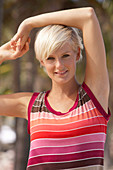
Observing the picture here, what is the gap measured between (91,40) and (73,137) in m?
0.64

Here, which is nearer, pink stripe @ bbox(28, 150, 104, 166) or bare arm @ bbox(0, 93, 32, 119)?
pink stripe @ bbox(28, 150, 104, 166)

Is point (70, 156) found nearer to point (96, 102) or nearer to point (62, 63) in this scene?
point (96, 102)

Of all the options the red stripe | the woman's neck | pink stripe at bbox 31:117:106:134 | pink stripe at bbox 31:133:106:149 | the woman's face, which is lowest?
pink stripe at bbox 31:133:106:149

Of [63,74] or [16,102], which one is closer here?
[63,74]

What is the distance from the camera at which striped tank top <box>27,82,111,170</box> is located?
2.24 metres

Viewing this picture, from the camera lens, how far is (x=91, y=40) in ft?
7.37

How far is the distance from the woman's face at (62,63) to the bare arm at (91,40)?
0.11 meters

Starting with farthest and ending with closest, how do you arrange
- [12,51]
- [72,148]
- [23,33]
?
[12,51] → [23,33] → [72,148]

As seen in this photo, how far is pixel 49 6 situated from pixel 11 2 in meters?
1.29

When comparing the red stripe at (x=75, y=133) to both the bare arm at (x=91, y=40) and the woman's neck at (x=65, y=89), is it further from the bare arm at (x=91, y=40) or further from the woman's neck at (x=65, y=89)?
the woman's neck at (x=65, y=89)

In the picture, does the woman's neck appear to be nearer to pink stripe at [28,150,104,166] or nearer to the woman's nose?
the woman's nose

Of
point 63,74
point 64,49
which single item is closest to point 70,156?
point 63,74

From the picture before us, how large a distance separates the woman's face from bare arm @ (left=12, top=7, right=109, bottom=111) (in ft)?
0.36

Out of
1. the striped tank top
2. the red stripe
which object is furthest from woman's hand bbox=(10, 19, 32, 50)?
the red stripe
